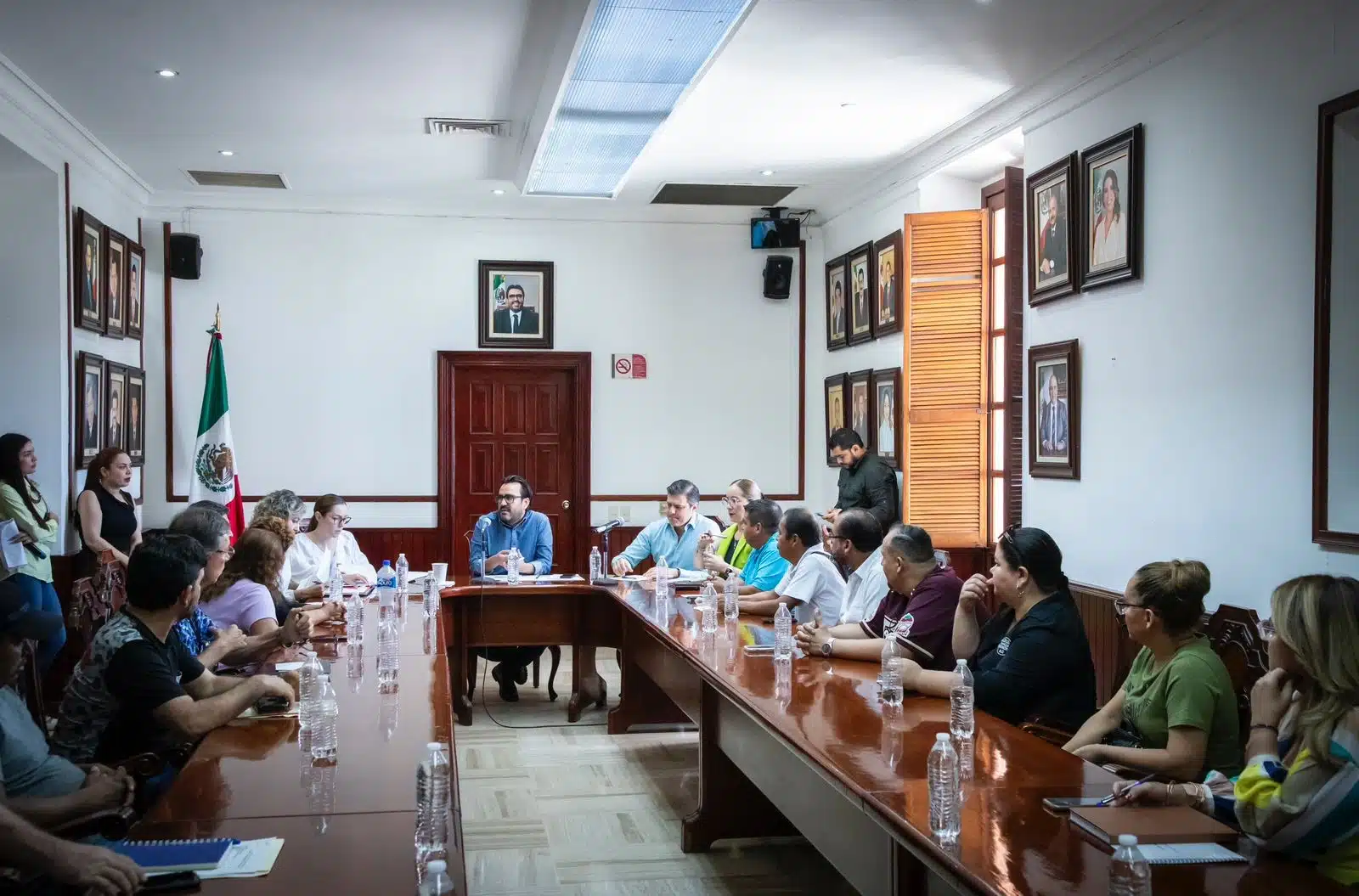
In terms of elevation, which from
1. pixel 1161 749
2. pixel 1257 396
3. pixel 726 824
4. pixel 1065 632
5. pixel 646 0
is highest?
pixel 646 0

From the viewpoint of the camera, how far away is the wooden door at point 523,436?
8.69 meters

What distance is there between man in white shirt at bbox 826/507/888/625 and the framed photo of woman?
5.43 ft

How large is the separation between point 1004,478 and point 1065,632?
267 cm

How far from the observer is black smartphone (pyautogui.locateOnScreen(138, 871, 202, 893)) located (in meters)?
1.93

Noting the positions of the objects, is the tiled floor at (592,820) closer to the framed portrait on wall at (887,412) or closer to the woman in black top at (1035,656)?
the woman in black top at (1035,656)

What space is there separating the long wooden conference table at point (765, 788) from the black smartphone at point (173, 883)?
25 millimetres

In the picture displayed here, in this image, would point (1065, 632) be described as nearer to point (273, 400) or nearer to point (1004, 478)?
point (1004, 478)

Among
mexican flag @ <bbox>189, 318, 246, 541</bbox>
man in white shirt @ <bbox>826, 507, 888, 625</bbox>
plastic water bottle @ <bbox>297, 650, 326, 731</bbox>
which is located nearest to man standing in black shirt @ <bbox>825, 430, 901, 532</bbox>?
man in white shirt @ <bbox>826, 507, 888, 625</bbox>

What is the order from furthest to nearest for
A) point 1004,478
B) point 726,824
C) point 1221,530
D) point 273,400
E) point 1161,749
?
point 273,400
point 1004,478
point 1221,530
point 726,824
point 1161,749

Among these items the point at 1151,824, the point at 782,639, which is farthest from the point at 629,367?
the point at 1151,824

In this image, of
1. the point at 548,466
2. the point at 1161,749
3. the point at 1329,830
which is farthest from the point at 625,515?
the point at 1329,830

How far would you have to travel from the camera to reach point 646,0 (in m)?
4.15

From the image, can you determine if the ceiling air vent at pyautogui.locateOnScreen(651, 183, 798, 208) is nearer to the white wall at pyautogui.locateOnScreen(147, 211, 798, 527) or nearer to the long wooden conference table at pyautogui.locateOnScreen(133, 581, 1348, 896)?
the white wall at pyautogui.locateOnScreen(147, 211, 798, 527)

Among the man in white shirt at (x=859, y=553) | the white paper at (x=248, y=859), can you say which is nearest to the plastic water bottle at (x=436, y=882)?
the white paper at (x=248, y=859)
